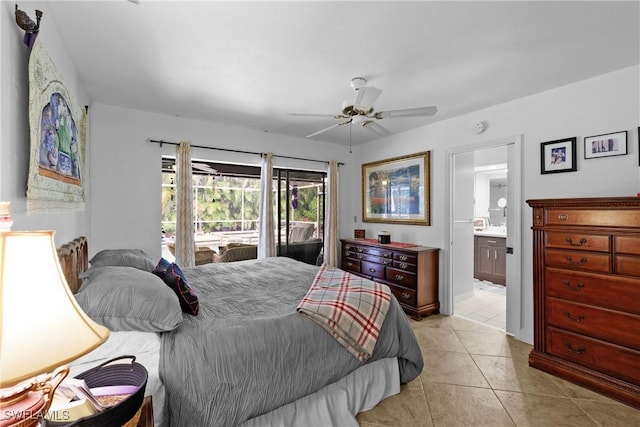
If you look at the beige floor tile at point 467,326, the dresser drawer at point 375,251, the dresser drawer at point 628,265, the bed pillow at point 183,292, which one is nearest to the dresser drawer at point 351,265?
the dresser drawer at point 375,251

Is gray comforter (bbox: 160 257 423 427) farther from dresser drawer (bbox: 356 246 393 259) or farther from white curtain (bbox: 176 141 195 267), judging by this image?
dresser drawer (bbox: 356 246 393 259)

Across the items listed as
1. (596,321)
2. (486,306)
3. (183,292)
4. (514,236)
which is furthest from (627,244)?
(183,292)

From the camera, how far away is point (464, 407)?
217 centimetres

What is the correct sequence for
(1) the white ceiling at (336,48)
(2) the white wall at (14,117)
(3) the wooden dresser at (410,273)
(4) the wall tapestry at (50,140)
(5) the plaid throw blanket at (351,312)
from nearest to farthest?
(2) the white wall at (14,117) → (4) the wall tapestry at (50,140) → (1) the white ceiling at (336,48) → (5) the plaid throw blanket at (351,312) → (3) the wooden dresser at (410,273)

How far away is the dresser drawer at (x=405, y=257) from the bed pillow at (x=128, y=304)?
300cm

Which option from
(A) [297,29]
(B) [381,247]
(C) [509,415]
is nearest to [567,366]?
(C) [509,415]

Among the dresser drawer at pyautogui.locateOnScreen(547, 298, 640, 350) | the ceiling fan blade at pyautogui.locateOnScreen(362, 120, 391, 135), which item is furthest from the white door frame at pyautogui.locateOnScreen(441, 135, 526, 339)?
the ceiling fan blade at pyautogui.locateOnScreen(362, 120, 391, 135)

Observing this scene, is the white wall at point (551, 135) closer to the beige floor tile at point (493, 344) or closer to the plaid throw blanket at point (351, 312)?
the beige floor tile at point (493, 344)

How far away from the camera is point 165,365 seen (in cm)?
142

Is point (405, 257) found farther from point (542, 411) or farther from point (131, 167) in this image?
point (131, 167)

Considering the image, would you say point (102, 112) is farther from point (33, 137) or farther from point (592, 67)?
point (592, 67)

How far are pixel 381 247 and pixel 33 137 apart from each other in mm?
3818

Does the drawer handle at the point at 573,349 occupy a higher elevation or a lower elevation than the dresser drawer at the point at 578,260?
lower

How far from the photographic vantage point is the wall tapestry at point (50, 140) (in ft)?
4.42
